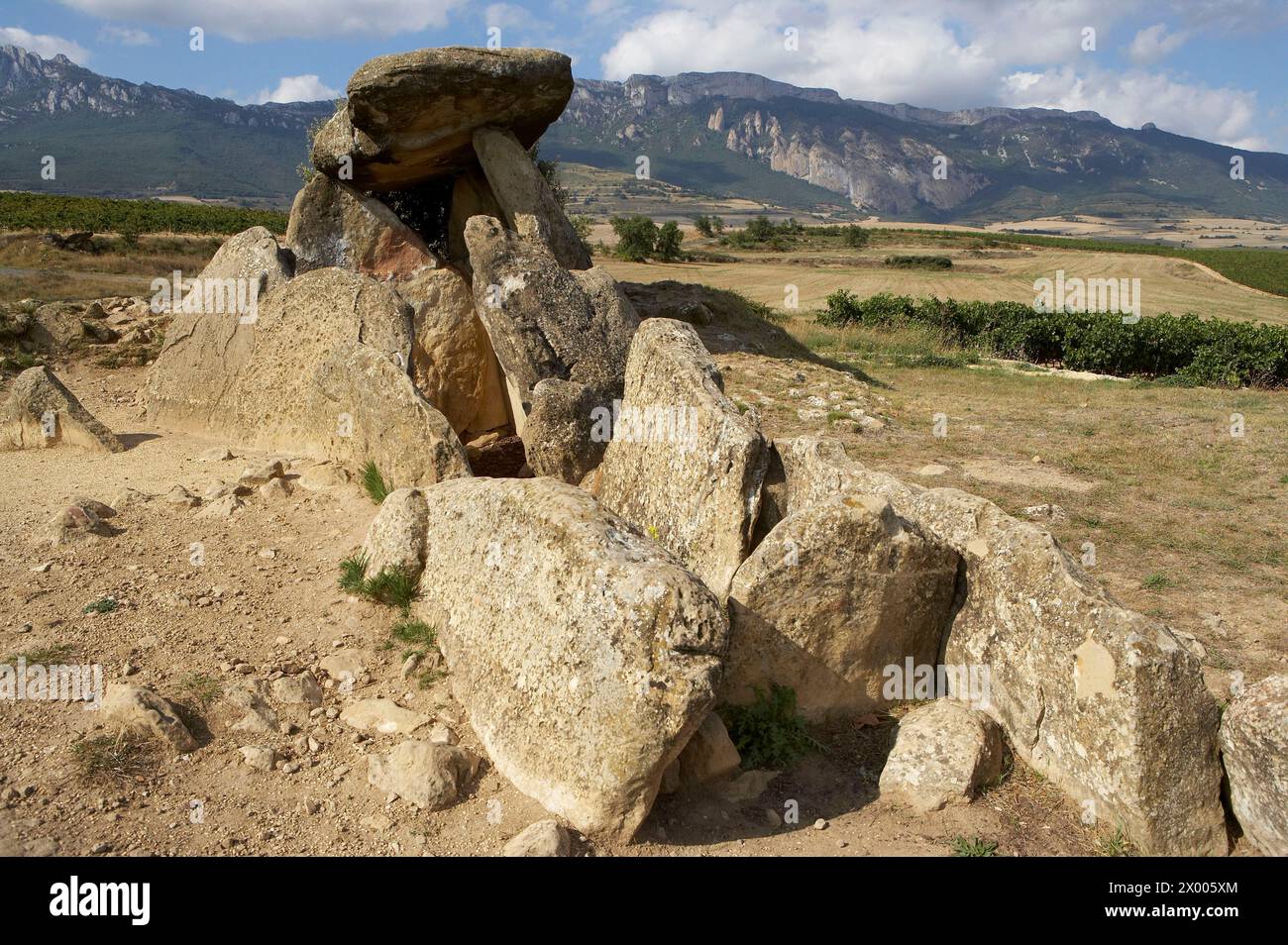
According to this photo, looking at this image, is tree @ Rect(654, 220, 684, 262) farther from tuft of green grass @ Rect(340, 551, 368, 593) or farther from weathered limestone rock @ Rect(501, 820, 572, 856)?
weathered limestone rock @ Rect(501, 820, 572, 856)

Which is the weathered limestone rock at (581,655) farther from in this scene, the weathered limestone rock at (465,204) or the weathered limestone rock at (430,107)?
the weathered limestone rock at (465,204)

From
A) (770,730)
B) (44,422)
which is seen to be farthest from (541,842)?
(44,422)

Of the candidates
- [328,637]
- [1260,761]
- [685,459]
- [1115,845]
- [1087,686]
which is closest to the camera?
[1260,761]

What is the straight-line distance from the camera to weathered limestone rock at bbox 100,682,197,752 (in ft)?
17.2

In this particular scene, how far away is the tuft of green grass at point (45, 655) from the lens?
584 cm

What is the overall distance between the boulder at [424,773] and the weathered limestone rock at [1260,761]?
4.17 m

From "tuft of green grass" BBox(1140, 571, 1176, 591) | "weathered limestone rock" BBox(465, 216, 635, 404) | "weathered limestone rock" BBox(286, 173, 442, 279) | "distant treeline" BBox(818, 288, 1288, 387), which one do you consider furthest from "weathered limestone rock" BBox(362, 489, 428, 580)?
"distant treeline" BBox(818, 288, 1288, 387)

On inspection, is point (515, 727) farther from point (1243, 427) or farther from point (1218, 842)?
point (1243, 427)

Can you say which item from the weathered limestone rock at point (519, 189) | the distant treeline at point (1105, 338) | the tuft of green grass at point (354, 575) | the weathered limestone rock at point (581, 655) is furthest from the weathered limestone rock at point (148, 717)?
the distant treeline at point (1105, 338)

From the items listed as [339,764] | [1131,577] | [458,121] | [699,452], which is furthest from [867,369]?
[339,764]

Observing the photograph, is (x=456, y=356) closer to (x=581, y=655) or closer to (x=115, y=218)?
(x=581, y=655)

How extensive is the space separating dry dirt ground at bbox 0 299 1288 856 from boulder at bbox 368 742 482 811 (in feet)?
0.22

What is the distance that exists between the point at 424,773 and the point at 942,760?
2963 millimetres

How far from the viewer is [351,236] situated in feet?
45.5
